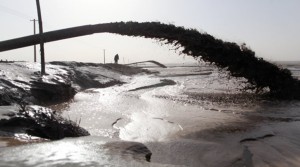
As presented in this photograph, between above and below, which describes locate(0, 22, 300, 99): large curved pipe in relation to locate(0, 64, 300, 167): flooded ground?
above

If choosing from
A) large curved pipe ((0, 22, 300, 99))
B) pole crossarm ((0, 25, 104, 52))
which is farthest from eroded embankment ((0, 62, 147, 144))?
large curved pipe ((0, 22, 300, 99))

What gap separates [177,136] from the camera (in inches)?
238

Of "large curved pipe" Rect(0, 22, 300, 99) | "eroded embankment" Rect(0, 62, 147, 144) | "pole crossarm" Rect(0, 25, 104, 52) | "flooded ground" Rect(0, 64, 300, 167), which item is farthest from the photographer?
"pole crossarm" Rect(0, 25, 104, 52)

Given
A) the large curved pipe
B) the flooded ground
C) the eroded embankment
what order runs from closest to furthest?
the flooded ground < the eroded embankment < the large curved pipe

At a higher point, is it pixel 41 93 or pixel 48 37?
pixel 48 37

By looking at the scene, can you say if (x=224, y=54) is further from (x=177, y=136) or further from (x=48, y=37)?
(x=48, y=37)

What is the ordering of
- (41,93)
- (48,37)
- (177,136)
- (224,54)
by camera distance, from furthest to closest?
(48,37) < (224,54) < (41,93) < (177,136)

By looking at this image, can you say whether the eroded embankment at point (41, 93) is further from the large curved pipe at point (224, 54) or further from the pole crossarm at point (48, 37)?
the large curved pipe at point (224, 54)

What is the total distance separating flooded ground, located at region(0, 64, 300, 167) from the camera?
3906 millimetres

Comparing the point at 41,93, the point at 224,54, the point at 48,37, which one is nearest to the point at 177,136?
the point at 224,54

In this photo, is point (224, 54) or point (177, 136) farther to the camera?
point (224, 54)

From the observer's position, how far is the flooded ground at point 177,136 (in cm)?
391

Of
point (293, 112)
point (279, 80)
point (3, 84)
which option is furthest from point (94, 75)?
point (293, 112)

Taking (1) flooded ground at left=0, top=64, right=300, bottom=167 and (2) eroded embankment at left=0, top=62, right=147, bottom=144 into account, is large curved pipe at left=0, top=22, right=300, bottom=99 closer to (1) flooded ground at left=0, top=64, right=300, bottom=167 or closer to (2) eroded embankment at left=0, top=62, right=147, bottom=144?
(1) flooded ground at left=0, top=64, right=300, bottom=167
